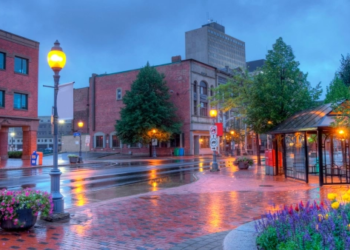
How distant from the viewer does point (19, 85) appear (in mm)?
35031

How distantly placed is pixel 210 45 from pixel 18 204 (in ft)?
497

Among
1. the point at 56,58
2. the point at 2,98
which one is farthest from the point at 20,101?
the point at 56,58

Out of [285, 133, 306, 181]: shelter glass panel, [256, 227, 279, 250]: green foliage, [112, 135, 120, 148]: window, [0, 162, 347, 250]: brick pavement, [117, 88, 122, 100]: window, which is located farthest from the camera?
[117, 88, 122, 100]: window

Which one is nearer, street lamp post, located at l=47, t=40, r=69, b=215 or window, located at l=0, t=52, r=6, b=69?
street lamp post, located at l=47, t=40, r=69, b=215

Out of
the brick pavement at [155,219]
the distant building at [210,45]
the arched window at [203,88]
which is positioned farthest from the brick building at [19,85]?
the distant building at [210,45]

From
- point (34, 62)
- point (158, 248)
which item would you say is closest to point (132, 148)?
point (34, 62)

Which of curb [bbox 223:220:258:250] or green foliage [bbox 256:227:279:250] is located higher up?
green foliage [bbox 256:227:279:250]

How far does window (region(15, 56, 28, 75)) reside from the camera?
34969 millimetres

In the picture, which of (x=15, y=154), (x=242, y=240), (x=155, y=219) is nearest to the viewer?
(x=242, y=240)

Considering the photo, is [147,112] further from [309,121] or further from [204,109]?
[309,121]

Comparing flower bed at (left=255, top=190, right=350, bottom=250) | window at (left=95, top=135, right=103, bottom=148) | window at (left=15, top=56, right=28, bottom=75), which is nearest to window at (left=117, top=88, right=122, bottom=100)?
window at (left=95, top=135, right=103, bottom=148)

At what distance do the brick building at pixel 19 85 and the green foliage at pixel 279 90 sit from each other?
24.6 metres

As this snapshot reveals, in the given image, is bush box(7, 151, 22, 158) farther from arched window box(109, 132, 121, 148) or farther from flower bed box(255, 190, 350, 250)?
flower bed box(255, 190, 350, 250)

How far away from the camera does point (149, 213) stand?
900 cm
